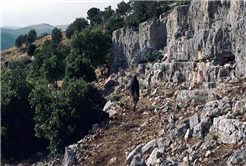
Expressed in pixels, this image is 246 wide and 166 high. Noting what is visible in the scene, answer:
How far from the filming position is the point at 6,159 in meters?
18.8

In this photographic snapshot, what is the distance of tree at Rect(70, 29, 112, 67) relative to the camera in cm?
3002

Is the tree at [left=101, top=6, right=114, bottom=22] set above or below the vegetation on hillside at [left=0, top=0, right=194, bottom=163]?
above

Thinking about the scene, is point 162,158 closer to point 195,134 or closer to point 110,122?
point 195,134

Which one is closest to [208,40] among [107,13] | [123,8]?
[123,8]

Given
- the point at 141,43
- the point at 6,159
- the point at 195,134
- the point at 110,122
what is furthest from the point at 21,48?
the point at 195,134

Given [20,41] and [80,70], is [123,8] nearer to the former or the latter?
[80,70]

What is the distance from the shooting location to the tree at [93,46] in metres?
30.0

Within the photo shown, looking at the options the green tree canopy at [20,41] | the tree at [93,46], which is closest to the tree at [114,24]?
the tree at [93,46]

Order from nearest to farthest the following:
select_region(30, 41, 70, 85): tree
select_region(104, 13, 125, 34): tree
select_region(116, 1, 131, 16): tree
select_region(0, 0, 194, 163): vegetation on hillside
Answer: select_region(0, 0, 194, 163): vegetation on hillside → select_region(30, 41, 70, 85): tree → select_region(104, 13, 125, 34): tree → select_region(116, 1, 131, 16): tree

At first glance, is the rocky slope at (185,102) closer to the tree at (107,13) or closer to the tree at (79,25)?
the tree at (107,13)

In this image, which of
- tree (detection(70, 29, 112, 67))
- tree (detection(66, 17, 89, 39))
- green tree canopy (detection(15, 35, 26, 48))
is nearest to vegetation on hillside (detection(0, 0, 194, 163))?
tree (detection(70, 29, 112, 67))

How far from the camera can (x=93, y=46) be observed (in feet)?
100

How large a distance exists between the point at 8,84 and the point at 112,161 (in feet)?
Result: 40.8

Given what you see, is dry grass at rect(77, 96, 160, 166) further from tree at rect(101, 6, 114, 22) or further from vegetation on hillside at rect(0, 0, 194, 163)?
tree at rect(101, 6, 114, 22)
